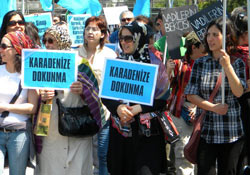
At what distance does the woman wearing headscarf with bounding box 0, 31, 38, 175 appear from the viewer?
4527 mm

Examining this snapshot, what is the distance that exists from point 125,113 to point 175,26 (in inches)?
89.1

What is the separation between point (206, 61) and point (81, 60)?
125cm

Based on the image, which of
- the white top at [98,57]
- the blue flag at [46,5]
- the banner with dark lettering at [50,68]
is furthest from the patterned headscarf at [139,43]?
the blue flag at [46,5]

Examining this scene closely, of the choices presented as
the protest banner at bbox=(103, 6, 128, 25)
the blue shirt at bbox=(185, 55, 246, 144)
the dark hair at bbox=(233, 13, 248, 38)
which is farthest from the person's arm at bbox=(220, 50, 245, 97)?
the protest banner at bbox=(103, 6, 128, 25)

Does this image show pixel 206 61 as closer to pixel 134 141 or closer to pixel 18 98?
pixel 134 141

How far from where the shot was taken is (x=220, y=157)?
4.50m

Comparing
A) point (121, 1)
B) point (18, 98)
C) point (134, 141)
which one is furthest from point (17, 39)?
point (121, 1)

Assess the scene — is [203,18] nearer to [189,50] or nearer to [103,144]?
[189,50]

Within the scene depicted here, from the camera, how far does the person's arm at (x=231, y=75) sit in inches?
165

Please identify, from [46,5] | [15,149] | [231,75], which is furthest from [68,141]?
[46,5]

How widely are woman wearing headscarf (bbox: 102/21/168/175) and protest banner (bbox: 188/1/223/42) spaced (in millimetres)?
1149

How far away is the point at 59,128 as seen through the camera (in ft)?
15.2

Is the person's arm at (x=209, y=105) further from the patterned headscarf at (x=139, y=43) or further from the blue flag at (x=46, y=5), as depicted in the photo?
the blue flag at (x=46, y=5)

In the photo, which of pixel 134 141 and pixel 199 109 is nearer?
pixel 134 141
